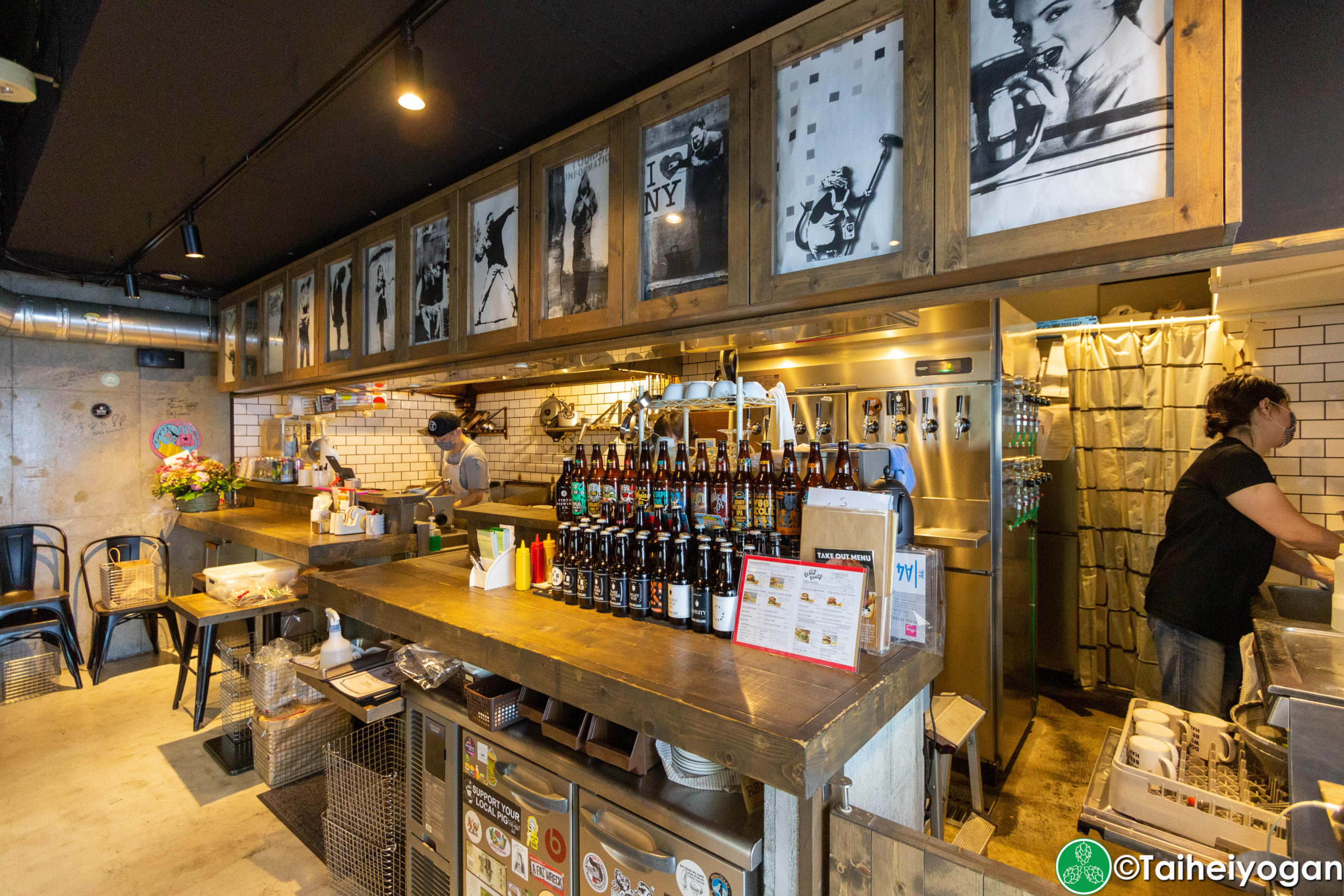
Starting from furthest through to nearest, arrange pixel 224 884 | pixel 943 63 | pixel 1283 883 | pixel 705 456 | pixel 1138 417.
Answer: pixel 1138 417 < pixel 224 884 < pixel 705 456 < pixel 943 63 < pixel 1283 883

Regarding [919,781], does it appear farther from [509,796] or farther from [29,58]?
[29,58]

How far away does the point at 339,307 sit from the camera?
4145 mm

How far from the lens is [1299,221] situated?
1.54 metres

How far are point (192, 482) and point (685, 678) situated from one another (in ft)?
17.8

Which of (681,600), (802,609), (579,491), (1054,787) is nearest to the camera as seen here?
(802,609)

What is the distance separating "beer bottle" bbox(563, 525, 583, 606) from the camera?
2186 mm

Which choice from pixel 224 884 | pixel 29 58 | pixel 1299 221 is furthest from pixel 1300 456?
pixel 29 58

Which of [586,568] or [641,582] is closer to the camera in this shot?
[641,582]

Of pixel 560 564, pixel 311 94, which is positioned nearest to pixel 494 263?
pixel 311 94

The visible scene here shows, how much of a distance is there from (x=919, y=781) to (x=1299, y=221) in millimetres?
1836

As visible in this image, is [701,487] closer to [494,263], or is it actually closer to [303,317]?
[494,263]

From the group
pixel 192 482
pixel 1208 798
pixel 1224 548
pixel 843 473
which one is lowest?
pixel 1208 798

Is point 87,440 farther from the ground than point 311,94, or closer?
closer

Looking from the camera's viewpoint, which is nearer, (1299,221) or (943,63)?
(1299,221)
